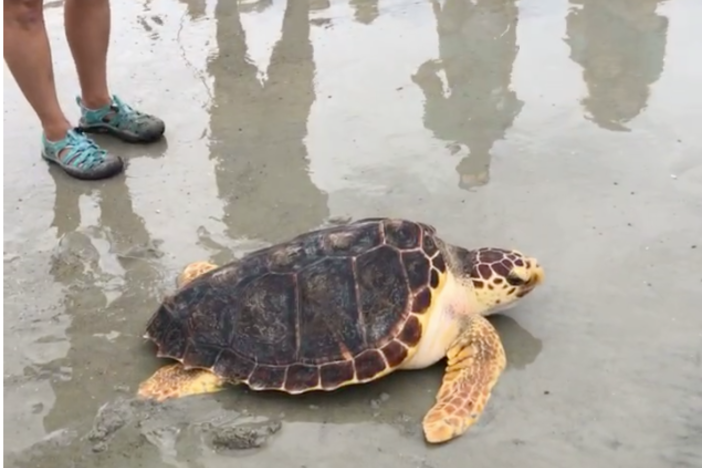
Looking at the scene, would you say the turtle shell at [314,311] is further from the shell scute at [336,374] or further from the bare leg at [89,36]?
the bare leg at [89,36]

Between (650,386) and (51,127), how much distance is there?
271cm

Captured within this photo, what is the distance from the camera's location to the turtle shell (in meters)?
2.37

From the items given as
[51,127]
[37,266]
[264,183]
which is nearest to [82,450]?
[37,266]

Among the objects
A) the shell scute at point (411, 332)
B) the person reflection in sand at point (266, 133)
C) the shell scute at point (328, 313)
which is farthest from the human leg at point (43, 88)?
the shell scute at point (411, 332)

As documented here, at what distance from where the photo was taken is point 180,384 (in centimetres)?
242

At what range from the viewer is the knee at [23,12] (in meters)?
3.22

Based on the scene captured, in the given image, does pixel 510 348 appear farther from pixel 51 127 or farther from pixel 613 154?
pixel 51 127

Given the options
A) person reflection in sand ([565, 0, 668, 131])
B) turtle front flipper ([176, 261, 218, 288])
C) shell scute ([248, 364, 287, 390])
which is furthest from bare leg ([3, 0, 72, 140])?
person reflection in sand ([565, 0, 668, 131])

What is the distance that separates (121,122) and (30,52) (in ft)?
2.24

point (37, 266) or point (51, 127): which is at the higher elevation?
point (51, 127)

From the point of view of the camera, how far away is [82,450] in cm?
226

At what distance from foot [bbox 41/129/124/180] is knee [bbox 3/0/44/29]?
56cm

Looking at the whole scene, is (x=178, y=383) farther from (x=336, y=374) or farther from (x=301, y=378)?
(x=336, y=374)

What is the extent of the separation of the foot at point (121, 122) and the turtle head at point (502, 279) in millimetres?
1915
